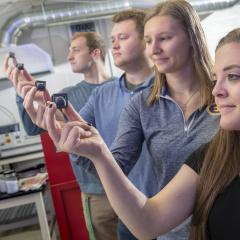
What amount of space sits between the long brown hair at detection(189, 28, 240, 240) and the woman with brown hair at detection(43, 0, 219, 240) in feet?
0.33

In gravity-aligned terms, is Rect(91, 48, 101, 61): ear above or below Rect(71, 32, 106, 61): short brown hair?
below

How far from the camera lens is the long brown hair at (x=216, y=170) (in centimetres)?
89

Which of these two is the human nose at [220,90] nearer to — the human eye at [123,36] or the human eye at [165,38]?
the human eye at [165,38]

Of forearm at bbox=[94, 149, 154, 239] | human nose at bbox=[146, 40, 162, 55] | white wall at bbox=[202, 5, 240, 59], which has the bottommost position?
forearm at bbox=[94, 149, 154, 239]

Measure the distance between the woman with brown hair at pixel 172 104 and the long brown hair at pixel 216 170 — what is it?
0.10 m

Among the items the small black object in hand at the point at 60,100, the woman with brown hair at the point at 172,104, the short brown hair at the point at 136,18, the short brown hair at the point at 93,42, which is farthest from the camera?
the short brown hair at the point at 93,42

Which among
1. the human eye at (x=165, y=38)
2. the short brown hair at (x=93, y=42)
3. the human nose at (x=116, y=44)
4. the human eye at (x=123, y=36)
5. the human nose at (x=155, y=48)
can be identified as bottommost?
the human nose at (x=155, y=48)

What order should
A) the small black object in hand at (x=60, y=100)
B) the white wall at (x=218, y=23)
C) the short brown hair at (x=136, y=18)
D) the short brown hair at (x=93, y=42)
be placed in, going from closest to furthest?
the small black object in hand at (x=60, y=100) → the short brown hair at (x=136, y=18) → the short brown hair at (x=93, y=42) → the white wall at (x=218, y=23)

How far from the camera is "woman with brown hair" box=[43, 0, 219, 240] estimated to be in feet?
3.54

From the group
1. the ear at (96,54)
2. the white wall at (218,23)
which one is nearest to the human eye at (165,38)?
the ear at (96,54)

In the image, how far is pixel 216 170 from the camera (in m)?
0.91

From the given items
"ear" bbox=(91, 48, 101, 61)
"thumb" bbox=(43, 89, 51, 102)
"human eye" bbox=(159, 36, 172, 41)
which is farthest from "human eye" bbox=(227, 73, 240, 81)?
"ear" bbox=(91, 48, 101, 61)

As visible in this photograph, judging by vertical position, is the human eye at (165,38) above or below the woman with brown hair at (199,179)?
above

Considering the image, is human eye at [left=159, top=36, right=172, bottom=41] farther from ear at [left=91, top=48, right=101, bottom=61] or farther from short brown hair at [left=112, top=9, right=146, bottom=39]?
ear at [left=91, top=48, right=101, bottom=61]
